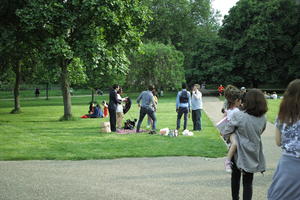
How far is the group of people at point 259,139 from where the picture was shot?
3.65 meters

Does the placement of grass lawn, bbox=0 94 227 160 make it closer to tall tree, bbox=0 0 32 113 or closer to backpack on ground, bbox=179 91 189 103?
backpack on ground, bbox=179 91 189 103

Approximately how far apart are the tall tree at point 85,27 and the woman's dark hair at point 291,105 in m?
15.0

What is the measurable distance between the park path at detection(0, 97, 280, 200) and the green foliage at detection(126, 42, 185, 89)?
35067 millimetres

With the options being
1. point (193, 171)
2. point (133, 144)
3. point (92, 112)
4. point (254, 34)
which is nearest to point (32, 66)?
point (92, 112)

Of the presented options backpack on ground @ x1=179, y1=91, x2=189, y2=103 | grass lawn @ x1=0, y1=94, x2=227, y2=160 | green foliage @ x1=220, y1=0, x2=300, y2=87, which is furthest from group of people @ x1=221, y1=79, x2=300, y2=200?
green foliage @ x1=220, y1=0, x2=300, y2=87

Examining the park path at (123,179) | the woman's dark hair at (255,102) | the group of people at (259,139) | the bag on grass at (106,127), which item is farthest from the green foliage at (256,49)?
the woman's dark hair at (255,102)

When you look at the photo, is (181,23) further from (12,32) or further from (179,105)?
(179,105)

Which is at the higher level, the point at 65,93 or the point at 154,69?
the point at 154,69

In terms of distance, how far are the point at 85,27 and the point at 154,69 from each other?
81.7ft

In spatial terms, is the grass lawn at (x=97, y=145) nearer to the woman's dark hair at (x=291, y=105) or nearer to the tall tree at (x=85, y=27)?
the tall tree at (x=85, y=27)

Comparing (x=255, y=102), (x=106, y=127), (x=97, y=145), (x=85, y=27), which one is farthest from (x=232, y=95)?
(x=85, y=27)

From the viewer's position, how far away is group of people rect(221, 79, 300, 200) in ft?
12.0

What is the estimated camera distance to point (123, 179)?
7145mm

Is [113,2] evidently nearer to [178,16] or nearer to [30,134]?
[30,134]
